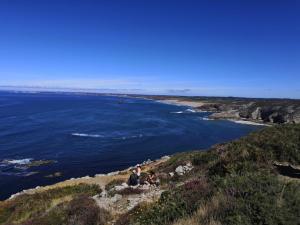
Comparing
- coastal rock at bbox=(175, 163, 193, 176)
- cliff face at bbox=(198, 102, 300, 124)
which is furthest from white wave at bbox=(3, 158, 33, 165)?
cliff face at bbox=(198, 102, 300, 124)

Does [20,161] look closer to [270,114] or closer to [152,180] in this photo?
[152,180]

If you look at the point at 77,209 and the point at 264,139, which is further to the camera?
the point at 264,139

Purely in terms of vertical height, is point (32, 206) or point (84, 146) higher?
point (32, 206)

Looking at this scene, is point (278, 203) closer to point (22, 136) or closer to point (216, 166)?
point (216, 166)

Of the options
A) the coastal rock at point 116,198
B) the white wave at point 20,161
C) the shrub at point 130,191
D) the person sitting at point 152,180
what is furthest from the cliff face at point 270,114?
the coastal rock at point 116,198

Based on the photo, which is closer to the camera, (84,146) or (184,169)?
(184,169)

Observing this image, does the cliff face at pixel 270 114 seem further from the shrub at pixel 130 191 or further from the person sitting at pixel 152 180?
the shrub at pixel 130 191

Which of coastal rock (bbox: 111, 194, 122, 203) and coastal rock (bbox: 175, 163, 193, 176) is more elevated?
coastal rock (bbox: 111, 194, 122, 203)

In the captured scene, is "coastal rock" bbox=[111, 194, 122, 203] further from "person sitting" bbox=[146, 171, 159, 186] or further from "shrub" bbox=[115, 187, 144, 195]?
"person sitting" bbox=[146, 171, 159, 186]

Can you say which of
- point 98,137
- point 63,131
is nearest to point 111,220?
point 98,137

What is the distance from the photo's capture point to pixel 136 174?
72.0ft

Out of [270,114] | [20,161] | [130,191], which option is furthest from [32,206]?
Answer: [270,114]

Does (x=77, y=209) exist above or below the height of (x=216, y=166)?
below

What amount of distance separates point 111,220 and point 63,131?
65.4 metres
